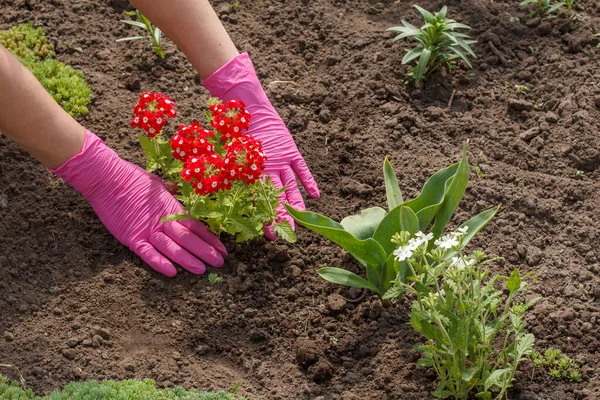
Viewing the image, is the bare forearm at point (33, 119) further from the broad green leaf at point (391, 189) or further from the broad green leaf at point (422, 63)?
the broad green leaf at point (422, 63)

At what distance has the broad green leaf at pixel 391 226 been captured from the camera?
326cm

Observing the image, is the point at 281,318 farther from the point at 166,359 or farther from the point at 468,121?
the point at 468,121

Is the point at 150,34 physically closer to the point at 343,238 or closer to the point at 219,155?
the point at 219,155

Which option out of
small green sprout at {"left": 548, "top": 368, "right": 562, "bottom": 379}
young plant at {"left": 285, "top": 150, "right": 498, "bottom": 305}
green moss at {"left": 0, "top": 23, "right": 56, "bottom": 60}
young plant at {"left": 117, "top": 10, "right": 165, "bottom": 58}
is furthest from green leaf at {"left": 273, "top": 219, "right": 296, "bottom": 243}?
green moss at {"left": 0, "top": 23, "right": 56, "bottom": 60}

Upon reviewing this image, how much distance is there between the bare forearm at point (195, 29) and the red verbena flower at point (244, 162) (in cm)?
Answer: 85

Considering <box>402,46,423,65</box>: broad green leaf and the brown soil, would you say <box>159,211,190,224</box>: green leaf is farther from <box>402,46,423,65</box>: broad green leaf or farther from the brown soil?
<box>402,46,423,65</box>: broad green leaf

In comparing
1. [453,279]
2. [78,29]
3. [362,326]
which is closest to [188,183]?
[362,326]

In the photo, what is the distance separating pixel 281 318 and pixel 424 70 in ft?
5.32

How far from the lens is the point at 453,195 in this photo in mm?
3404

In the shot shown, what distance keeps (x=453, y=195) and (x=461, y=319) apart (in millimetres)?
642

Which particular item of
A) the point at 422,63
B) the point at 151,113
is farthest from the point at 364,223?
the point at 422,63

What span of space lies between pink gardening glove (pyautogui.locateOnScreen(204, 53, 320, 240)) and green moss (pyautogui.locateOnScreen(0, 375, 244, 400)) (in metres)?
1.12

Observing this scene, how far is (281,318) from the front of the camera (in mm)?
3570

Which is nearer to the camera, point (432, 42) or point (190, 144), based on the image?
point (190, 144)
